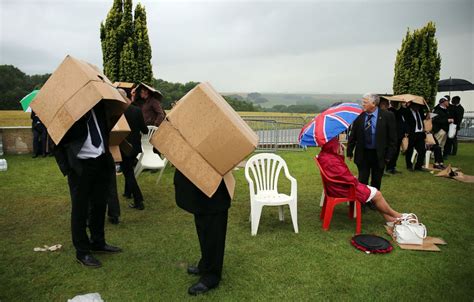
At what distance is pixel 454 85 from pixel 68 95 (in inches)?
594

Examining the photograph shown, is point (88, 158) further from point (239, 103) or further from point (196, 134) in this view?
point (239, 103)

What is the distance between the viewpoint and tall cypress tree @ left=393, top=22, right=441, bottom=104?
1391 centimetres

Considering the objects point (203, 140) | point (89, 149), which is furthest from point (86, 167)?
point (203, 140)

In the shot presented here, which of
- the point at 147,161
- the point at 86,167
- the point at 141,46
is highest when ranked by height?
the point at 141,46

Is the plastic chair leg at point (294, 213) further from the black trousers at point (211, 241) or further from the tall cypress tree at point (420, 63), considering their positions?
the tall cypress tree at point (420, 63)

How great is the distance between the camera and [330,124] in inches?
175

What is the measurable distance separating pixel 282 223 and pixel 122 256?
2.33 metres

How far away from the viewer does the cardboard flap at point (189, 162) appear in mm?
2740

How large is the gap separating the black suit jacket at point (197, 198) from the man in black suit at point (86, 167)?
1.06m

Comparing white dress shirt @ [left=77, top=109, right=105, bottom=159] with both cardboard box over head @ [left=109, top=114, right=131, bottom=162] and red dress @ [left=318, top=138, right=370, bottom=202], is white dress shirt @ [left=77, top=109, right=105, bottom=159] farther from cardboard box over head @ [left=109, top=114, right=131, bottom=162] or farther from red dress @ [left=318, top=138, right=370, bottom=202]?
red dress @ [left=318, top=138, right=370, bottom=202]

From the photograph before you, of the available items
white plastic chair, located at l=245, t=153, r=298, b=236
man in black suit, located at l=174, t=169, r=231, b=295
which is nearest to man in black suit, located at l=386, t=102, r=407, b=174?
white plastic chair, located at l=245, t=153, r=298, b=236

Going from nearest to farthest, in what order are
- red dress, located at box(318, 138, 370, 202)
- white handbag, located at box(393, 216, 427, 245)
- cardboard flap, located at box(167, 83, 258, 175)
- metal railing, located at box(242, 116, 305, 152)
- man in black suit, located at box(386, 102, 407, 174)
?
cardboard flap, located at box(167, 83, 258, 175)
white handbag, located at box(393, 216, 427, 245)
red dress, located at box(318, 138, 370, 202)
man in black suit, located at box(386, 102, 407, 174)
metal railing, located at box(242, 116, 305, 152)

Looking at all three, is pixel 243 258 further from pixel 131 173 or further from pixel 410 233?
pixel 131 173

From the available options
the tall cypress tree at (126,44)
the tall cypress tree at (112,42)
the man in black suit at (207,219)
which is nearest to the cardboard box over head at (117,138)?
the man in black suit at (207,219)
